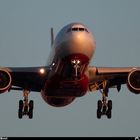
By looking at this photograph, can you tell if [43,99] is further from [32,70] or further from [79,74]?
[79,74]

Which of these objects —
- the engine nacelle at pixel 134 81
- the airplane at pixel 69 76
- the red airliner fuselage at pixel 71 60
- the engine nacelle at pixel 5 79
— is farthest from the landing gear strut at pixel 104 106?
the engine nacelle at pixel 5 79

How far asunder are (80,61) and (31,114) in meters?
9.31

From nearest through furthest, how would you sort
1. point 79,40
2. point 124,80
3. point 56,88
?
point 79,40, point 56,88, point 124,80

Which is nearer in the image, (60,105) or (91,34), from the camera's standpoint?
(91,34)

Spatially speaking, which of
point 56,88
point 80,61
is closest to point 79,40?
point 80,61

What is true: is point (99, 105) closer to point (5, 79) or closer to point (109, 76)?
point (109, 76)

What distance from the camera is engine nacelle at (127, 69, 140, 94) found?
156 ft

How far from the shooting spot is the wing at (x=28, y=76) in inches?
1854

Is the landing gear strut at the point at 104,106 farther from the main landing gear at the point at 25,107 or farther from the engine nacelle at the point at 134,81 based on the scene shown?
the main landing gear at the point at 25,107

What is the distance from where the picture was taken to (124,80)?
50.3 meters

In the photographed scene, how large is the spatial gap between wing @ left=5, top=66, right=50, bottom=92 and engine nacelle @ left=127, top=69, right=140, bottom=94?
5780mm

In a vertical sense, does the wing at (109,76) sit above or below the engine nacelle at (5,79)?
above

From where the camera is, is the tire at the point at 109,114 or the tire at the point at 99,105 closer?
the tire at the point at 109,114

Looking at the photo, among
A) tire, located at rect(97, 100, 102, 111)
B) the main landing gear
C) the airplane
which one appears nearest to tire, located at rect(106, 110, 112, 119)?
the airplane
